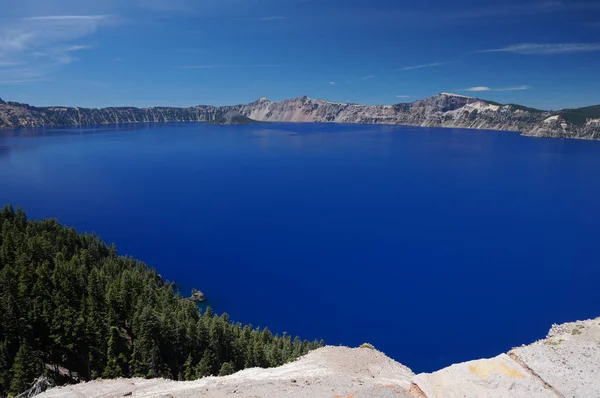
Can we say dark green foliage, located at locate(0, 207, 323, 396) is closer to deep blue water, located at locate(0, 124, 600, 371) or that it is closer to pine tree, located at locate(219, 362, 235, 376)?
pine tree, located at locate(219, 362, 235, 376)

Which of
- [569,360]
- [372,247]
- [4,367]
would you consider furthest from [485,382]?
[372,247]

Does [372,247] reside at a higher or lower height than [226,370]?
lower

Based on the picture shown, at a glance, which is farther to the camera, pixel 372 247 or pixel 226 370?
pixel 372 247

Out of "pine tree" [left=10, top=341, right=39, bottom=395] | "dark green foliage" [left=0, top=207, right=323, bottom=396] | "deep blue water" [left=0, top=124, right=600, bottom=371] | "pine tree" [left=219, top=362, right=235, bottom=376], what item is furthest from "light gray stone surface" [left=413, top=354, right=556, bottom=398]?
"deep blue water" [left=0, top=124, right=600, bottom=371]

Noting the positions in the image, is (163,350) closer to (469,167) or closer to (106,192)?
(106,192)

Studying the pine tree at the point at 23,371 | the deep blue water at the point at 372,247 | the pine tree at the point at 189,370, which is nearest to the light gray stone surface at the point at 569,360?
the pine tree at the point at 189,370

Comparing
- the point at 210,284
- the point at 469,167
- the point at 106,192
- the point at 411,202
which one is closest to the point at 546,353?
the point at 210,284

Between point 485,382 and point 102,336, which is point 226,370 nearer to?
point 102,336

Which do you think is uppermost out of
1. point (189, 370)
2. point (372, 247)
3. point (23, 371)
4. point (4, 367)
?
point (23, 371)
